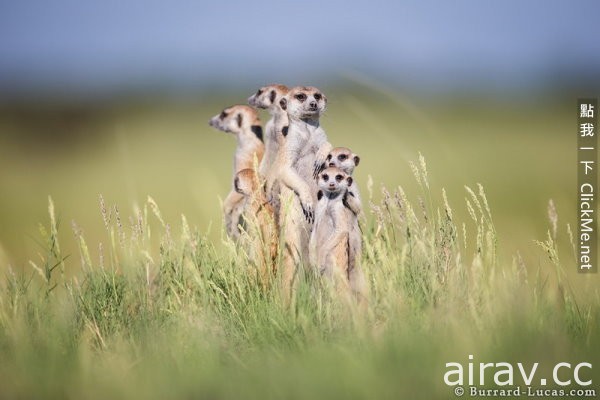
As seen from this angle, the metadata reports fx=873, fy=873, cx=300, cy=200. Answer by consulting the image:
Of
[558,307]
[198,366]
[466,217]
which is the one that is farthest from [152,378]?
[466,217]

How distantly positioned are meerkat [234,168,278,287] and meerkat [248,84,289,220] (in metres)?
0.16

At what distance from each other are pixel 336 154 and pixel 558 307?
85.2 inches

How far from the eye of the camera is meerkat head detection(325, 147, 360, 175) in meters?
7.22

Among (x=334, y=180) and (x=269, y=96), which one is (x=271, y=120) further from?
(x=334, y=180)

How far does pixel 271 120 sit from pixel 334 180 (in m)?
1.66

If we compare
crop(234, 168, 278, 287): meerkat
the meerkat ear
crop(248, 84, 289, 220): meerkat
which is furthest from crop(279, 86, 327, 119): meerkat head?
the meerkat ear

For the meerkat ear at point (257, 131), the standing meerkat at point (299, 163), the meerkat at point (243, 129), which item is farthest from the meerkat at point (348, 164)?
the meerkat ear at point (257, 131)

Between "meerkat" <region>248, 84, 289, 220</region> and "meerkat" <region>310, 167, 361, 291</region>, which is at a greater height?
"meerkat" <region>248, 84, 289, 220</region>

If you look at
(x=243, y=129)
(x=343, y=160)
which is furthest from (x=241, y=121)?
(x=343, y=160)

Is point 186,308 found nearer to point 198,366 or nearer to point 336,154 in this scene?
point 198,366

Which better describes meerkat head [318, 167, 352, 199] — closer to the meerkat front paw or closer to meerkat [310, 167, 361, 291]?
meerkat [310, 167, 361, 291]

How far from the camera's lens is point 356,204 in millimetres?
7309

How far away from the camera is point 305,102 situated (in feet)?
25.3

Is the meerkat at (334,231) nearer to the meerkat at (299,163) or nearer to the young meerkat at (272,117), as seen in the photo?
the meerkat at (299,163)
